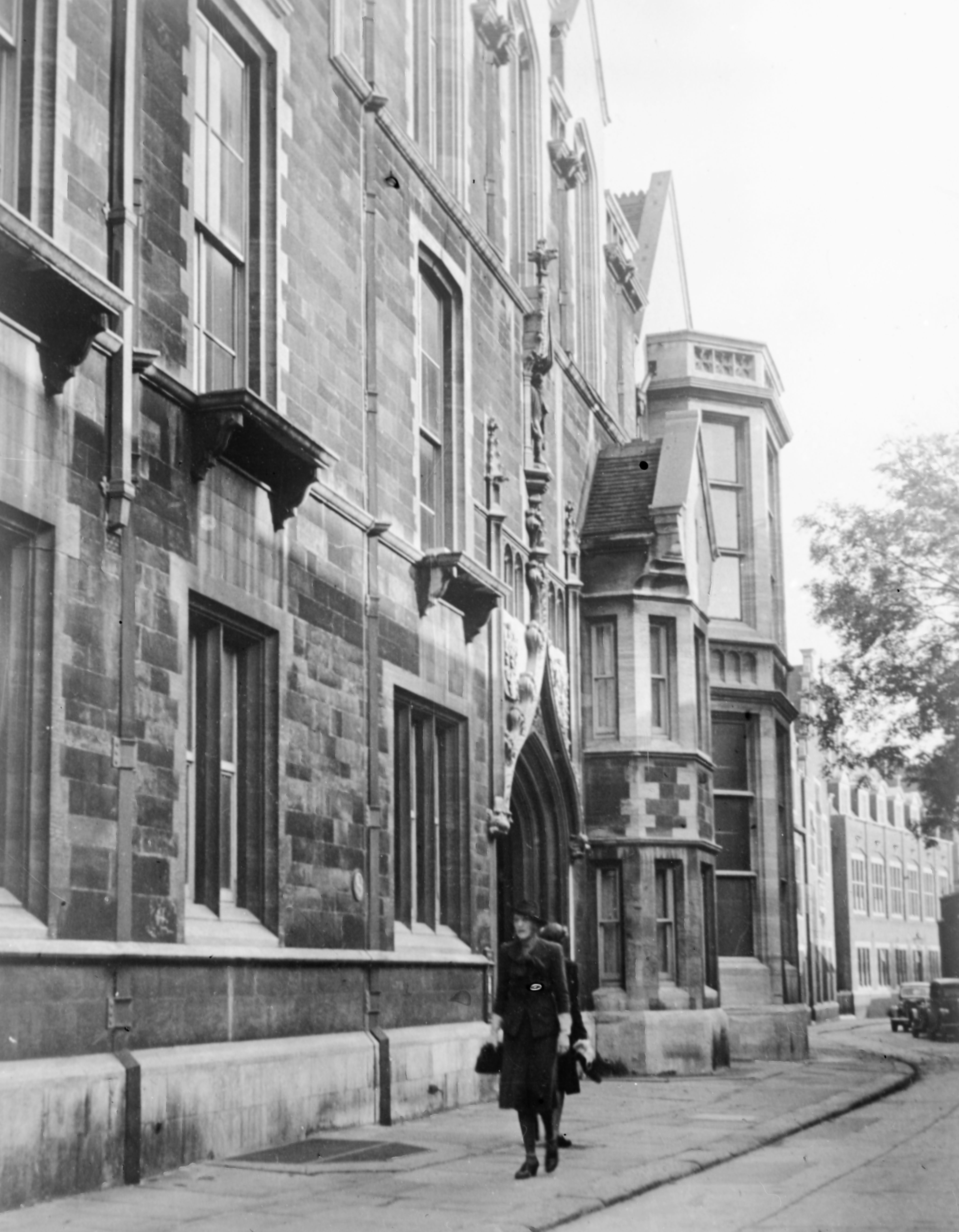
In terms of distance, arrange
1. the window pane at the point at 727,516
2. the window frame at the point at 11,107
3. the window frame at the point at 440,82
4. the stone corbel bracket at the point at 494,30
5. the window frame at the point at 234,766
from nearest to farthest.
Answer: the window frame at the point at 11,107
the window frame at the point at 234,766
the window frame at the point at 440,82
the stone corbel bracket at the point at 494,30
the window pane at the point at 727,516

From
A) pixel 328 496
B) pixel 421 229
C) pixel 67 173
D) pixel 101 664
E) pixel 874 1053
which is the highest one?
pixel 421 229

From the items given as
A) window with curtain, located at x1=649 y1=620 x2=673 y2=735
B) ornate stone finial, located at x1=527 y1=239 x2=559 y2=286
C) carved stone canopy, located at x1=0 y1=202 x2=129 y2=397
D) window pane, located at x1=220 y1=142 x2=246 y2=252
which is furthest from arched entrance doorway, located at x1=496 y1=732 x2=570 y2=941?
carved stone canopy, located at x1=0 y1=202 x2=129 y2=397

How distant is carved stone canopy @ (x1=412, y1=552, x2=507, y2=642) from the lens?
57.4 feet

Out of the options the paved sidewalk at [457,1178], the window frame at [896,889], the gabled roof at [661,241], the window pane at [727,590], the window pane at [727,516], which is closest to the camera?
the paved sidewalk at [457,1178]

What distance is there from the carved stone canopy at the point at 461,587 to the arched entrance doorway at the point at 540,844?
12.3ft

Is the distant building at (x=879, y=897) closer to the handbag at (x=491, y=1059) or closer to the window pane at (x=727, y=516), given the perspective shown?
the window pane at (x=727, y=516)

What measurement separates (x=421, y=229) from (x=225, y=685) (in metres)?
6.64

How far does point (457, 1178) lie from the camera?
11.3m

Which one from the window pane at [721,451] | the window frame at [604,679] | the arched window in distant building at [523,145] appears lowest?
the window frame at [604,679]

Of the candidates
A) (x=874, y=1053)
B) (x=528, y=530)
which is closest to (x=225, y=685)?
(x=528, y=530)

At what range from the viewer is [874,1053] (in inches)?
1206

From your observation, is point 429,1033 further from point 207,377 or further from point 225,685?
point 207,377

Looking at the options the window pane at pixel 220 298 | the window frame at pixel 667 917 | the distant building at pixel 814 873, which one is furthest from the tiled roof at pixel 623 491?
the distant building at pixel 814 873

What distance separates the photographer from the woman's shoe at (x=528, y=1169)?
11.1 metres
